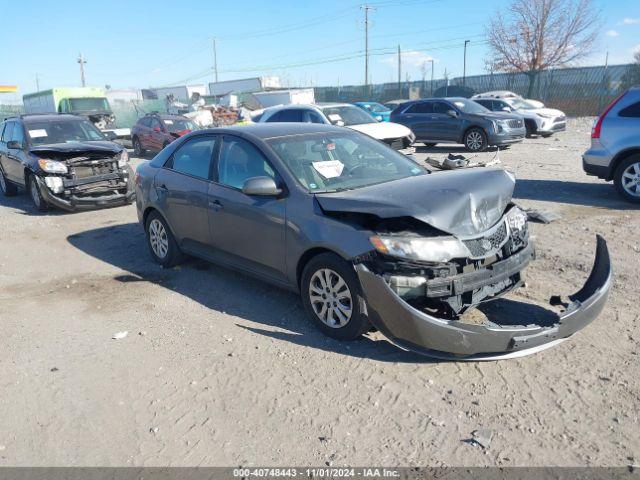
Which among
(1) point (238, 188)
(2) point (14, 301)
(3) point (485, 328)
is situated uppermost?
(1) point (238, 188)

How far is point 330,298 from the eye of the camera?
4.17 m

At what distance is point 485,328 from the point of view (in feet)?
11.5

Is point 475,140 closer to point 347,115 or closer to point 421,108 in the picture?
point 421,108

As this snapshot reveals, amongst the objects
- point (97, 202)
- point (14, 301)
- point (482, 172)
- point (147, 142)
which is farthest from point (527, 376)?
point (147, 142)

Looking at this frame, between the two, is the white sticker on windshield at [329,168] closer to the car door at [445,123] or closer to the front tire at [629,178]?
the front tire at [629,178]

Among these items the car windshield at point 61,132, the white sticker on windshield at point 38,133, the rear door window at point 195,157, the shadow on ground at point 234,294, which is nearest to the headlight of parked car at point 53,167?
the car windshield at point 61,132

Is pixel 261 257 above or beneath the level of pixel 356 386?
above

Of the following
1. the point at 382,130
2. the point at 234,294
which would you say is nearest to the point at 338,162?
the point at 234,294

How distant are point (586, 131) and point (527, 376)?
2169cm

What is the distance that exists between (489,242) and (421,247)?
62 cm

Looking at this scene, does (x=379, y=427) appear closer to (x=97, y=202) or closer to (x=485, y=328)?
(x=485, y=328)

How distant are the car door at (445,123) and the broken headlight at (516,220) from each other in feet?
41.8

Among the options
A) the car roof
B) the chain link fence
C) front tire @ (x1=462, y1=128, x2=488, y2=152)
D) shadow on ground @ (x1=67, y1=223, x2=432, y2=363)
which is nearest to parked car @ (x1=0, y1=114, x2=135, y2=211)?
shadow on ground @ (x1=67, y1=223, x2=432, y2=363)

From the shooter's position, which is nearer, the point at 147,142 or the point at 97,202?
the point at 97,202
